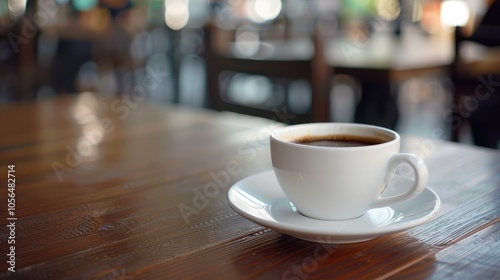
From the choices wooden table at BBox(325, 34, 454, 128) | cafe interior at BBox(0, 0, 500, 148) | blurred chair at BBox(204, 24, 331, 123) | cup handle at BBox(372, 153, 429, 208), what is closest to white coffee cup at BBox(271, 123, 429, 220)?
cup handle at BBox(372, 153, 429, 208)

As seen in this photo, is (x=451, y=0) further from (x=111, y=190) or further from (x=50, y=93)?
(x=111, y=190)

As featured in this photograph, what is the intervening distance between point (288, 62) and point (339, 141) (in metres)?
1.24

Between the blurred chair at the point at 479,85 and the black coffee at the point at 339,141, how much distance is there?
1408mm

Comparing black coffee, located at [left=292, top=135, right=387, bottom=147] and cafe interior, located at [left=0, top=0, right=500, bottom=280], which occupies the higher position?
black coffee, located at [left=292, top=135, right=387, bottom=147]

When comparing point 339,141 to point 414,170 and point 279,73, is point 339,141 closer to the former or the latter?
point 414,170

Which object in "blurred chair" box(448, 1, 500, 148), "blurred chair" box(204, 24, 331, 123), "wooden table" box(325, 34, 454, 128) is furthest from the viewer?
"wooden table" box(325, 34, 454, 128)

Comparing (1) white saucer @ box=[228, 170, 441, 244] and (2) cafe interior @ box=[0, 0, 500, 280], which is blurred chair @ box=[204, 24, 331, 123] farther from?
(1) white saucer @ box=[228, 170, 441, 244]

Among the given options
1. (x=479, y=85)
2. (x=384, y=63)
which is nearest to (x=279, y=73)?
(x=384, y=63)

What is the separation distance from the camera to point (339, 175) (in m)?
0.47

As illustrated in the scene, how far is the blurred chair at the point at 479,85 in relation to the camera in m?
1.81

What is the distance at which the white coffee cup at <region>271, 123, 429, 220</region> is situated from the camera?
47cm

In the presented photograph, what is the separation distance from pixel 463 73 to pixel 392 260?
1.67 metres

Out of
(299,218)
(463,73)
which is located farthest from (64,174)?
(463,73)

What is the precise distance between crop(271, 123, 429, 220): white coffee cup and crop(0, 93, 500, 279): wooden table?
0.11 feet
